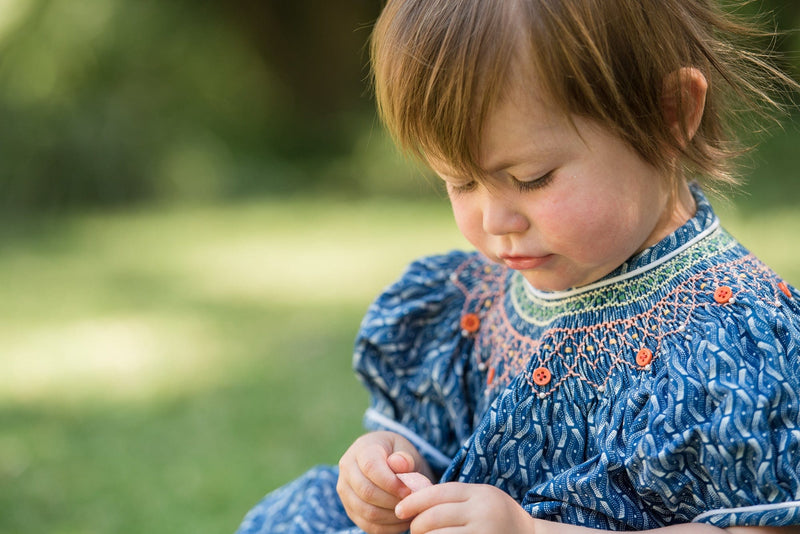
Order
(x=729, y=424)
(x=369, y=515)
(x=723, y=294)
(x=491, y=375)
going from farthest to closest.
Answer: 1. (x=491, y=375)
2. (x=369, y=515)
3. (x=723, y=294)
4. (x=729, y=424)

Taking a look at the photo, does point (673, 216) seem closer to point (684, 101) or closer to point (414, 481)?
point (684, 101)

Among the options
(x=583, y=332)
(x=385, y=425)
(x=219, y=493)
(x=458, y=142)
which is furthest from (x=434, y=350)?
(x=219, y=493)

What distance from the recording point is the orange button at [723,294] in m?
1.18

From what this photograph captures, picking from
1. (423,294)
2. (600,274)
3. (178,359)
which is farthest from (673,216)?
(178,359)

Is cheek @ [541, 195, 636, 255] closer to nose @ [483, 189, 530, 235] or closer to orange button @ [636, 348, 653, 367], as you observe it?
nose @ [483, 189, 530, 235]

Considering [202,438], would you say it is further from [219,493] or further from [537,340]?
[537,340]

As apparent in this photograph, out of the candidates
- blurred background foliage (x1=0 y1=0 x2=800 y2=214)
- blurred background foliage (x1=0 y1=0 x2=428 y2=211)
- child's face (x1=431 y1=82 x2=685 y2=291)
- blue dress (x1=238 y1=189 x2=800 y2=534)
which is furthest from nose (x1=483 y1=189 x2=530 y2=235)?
blurred background foliage (x1=0 y1=0 x2=428 y2=211)

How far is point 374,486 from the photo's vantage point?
1283 millimetres

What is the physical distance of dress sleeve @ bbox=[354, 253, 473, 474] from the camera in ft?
4.84

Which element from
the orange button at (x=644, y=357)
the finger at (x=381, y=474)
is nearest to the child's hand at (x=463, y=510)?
the finger at (x=381, y=474)

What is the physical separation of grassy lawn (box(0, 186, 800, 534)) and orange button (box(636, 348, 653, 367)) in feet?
3.69

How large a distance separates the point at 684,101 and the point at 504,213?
276 mm

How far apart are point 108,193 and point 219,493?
14.2 ft

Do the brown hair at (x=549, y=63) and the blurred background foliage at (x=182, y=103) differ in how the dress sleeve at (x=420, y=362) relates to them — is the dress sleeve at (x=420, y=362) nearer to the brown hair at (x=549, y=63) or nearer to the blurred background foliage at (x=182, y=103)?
the brown hair at (x=549, y=63)
